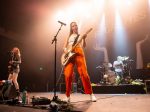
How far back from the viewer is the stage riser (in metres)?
7.83

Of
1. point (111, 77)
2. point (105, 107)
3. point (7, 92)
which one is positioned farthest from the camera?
point (111, 77)

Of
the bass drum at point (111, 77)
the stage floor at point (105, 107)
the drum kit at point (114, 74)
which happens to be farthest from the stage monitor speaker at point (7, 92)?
the bass drum at point (111, 77)

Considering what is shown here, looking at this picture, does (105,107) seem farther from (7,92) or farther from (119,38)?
(119,38)

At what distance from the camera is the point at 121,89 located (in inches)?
324

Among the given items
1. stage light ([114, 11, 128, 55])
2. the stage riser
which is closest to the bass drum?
the stage riser

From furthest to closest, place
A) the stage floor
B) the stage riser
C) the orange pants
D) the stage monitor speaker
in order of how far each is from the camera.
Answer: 1. the stage riser
2. the stage monitor speaker
3. the orange pants
4. the stage floor

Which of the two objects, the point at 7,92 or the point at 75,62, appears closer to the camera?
the point at 75,62

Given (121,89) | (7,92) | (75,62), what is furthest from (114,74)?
(7,92)

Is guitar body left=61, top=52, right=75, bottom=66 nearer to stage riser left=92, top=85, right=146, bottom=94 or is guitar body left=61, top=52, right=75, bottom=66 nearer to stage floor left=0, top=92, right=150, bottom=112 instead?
stage floor left=0, top=92, right=150, bottom=112

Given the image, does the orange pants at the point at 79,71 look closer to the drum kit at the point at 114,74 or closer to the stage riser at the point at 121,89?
the stage riser at the point at 121,89

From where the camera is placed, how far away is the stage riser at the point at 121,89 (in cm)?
783

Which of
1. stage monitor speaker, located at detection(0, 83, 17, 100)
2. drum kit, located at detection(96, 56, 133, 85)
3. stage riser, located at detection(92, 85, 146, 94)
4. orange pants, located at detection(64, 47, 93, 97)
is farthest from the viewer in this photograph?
drum kit, located at detection(96, 56, 133, 85)

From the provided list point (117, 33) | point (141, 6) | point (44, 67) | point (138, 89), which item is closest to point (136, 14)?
point (141, 6)

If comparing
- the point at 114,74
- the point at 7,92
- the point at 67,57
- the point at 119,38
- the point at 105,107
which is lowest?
the point at 105,107
